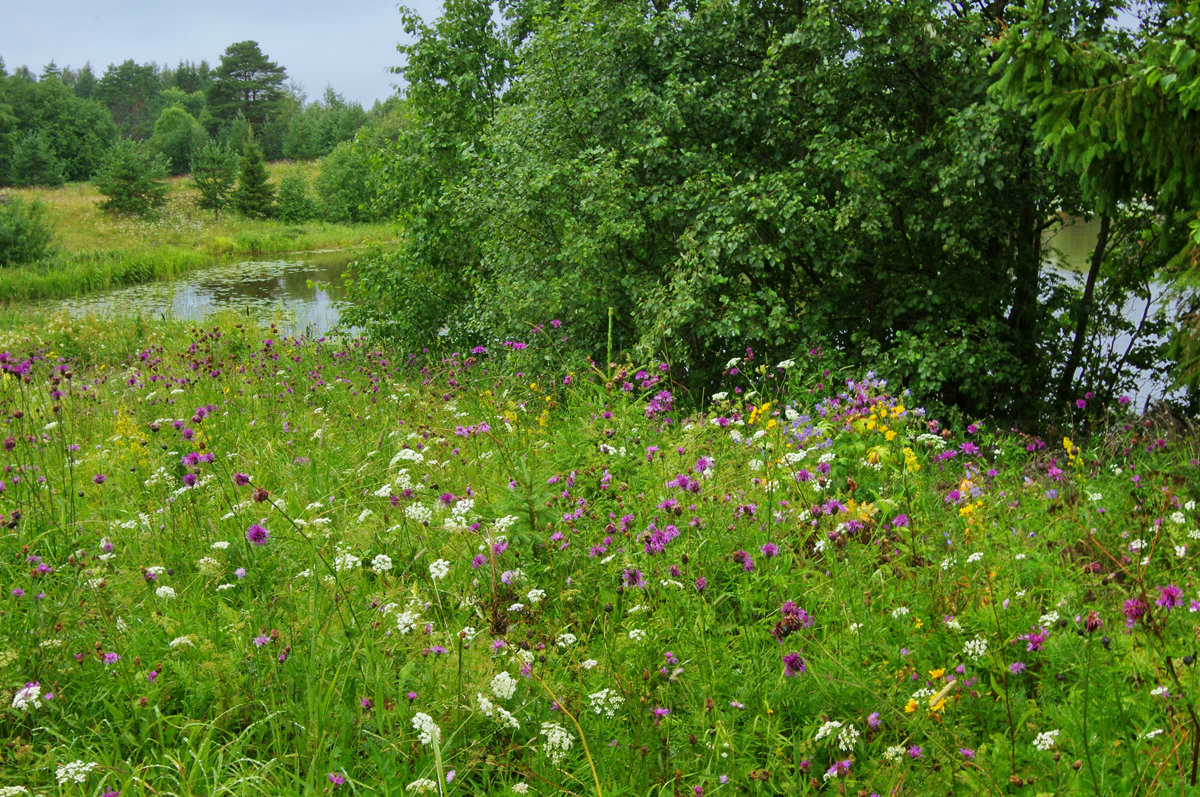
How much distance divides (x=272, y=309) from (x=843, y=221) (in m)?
13.1

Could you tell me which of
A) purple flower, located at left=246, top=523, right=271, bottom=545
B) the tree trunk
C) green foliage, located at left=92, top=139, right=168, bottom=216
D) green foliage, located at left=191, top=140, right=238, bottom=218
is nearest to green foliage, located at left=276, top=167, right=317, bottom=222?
green foliage, located at left=191, top=140, right=238, bottom=218

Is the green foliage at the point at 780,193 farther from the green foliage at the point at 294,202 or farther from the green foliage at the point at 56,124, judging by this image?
the green foliage at the point at 56,124

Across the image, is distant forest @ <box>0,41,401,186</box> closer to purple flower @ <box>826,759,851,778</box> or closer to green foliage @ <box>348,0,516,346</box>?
green foliage @ <box>348,0,516,346</box>

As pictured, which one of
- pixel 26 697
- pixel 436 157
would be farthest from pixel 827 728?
pixel 436 157

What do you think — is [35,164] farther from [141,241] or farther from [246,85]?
[246,85]

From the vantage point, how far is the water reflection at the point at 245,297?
45.6ft

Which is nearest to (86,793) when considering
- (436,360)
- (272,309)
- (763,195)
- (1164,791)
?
(1164,791)

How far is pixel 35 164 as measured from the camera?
38.9 meters

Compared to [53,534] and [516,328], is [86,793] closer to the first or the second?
[53,534]

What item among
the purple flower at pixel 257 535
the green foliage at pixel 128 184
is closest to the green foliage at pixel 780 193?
the purple flower at pixel 257 535

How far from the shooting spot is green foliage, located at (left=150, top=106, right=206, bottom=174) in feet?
159

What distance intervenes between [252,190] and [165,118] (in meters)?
22.3

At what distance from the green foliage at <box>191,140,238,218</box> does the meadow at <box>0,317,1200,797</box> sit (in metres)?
35.2

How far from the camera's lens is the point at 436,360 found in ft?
31.0
